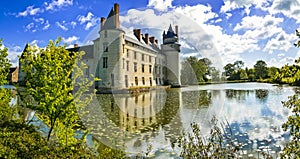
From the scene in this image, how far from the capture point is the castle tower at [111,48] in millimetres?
27141

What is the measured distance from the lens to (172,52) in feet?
131

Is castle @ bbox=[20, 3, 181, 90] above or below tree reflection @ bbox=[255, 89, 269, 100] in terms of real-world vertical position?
above

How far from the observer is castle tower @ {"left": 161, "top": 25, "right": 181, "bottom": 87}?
129ft

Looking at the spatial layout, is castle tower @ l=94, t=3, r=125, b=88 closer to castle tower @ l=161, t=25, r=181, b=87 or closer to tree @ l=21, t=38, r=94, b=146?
castle tower @ l=161, t=25, r=181, b=87

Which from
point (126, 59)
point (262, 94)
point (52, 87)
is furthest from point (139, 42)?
point (52, 87)

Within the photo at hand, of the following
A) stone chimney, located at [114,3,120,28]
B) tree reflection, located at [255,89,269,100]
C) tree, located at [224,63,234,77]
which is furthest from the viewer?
tree, located at [224,63,234,77]

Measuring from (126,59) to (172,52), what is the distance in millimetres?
12747

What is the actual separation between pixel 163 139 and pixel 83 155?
10.7 feet

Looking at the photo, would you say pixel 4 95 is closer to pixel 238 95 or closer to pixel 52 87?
pixel 52 87

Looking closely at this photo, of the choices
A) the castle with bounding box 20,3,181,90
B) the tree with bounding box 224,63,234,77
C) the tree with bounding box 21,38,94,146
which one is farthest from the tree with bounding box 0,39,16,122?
the tree with bounding box 224,63,234,77

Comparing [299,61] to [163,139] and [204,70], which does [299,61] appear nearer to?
[163,139]

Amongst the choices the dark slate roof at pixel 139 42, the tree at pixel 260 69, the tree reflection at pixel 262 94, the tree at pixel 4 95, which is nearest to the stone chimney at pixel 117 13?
the dark slate roof at pixel 139 42

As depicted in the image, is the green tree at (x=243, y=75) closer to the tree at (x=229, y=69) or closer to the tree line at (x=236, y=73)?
the tree line at (x=236, y=73)

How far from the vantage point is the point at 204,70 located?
45.0 metres
